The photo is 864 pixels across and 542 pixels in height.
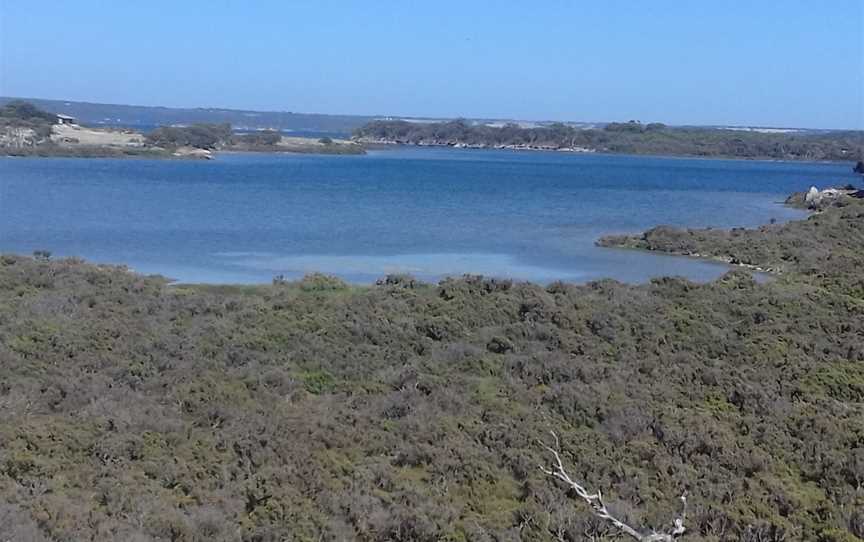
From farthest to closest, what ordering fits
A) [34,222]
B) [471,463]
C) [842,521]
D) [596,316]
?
[34,222] → [596,316] → [471,463] → [842,521]

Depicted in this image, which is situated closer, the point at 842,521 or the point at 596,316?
the point at 842,521

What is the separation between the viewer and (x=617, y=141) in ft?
589

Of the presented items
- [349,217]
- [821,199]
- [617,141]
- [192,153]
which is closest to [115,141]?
[192,153]

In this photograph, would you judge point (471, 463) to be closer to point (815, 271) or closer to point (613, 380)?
point (613, 380)

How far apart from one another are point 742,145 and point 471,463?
16654 centimetres

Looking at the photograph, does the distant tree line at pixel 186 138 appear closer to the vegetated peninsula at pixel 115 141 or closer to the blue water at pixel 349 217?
the vegetated peninsula at pixel 115 141

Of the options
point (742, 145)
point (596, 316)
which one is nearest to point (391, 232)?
point (596, 316)

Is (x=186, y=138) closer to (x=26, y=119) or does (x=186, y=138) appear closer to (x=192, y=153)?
(x=192, y=153)

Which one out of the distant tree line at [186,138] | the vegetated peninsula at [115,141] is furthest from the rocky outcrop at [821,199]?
the distant tree line at [186,138]

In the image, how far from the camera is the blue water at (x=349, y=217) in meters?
29.0

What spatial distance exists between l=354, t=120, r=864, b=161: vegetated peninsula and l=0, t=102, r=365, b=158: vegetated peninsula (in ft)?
182

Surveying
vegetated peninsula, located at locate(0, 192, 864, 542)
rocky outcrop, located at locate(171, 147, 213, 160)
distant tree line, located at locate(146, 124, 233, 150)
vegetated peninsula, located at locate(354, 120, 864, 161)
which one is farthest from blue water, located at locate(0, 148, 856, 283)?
vegetated peninsula, located at locate(354, 120, 864, 161)

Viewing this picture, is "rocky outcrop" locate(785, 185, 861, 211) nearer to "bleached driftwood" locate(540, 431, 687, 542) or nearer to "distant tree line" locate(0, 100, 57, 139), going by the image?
"bleached driftwood" locate(540, 431, 687, 542)

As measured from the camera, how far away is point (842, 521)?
31.0ft
